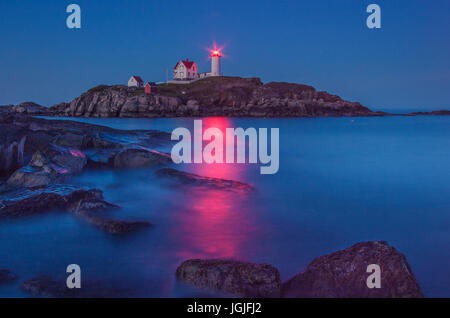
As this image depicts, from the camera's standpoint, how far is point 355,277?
11.6ft

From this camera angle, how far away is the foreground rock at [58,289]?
146 inches

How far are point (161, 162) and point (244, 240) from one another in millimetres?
5755

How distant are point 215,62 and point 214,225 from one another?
83500 mm

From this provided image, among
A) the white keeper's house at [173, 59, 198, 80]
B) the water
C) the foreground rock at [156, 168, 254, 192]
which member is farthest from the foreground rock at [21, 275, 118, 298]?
the white keeper's house at [173, 59, 198, 80]

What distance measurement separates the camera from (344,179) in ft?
37.6

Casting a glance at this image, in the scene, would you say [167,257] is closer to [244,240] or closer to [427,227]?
[244,240]

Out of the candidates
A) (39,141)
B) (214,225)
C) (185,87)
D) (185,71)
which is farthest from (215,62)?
(214,225)

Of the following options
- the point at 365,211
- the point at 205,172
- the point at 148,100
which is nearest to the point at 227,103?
the point at 148,100

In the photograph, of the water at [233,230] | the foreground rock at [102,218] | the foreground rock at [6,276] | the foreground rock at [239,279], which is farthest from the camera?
the foreground rock at [102,218]

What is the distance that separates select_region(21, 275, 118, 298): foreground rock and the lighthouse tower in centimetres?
8379

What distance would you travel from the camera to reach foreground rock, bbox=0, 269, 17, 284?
3984 millimetres

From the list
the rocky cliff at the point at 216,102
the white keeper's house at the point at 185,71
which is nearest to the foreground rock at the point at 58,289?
the rocky cliff at the point at 216,102

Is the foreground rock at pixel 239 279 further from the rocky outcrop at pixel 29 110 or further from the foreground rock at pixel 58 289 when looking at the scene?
the rocky outcrop at pixel 29 110

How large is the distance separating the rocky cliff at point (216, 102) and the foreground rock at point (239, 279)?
57.8m
